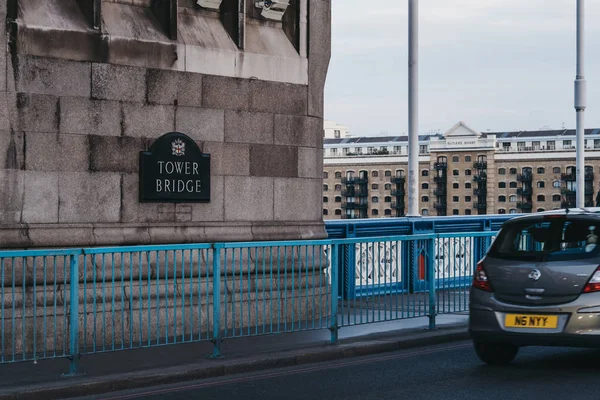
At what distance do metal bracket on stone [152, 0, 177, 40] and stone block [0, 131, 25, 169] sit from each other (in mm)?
2355

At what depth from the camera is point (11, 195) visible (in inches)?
435

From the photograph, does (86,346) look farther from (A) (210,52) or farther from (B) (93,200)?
(A) (210,52)

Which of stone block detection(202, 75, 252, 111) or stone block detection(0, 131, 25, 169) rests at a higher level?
stone block detection(202, 75, 252, 111)

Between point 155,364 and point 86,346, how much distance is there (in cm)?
68

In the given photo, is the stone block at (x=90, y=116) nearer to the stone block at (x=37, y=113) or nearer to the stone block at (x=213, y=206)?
the stone block at (x=37, y=113)

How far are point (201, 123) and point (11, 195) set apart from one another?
2.60 m

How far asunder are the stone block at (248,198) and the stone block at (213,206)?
9 cm

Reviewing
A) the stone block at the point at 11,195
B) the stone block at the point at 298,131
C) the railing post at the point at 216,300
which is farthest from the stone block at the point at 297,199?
the stone block at the point at 11,195

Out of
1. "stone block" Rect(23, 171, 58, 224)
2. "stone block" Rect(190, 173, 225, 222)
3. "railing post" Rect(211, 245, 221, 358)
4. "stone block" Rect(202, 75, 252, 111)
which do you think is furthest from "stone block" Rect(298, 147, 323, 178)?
"railing post" Rect(211, 245, 221, 358)

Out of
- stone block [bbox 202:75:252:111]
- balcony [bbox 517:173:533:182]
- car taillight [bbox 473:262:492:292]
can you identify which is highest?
balcony [bbox 517:173:533:182]

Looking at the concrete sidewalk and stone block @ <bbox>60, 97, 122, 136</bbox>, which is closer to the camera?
the concrete sidewalk

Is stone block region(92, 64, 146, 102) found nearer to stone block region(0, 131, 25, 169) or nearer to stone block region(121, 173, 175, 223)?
stone block region(121, 173, 175, 223)

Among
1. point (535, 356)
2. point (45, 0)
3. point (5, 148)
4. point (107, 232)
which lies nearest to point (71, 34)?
point (45, 0)

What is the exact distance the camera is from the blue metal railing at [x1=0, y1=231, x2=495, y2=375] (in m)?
9.42
